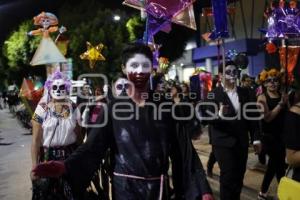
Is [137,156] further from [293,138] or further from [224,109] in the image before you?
[224,109]

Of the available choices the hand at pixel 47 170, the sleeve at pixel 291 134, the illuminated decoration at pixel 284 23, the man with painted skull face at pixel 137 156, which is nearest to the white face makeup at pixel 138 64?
the man with painted skull face at pixel 137 156

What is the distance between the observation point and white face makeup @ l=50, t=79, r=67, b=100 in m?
5.01

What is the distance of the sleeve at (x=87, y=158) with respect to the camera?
2932 mm

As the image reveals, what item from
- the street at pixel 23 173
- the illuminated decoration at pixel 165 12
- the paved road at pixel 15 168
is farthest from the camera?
the paved road at pixel 15 168

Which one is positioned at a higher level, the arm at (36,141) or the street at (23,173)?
the arm at (36,141)

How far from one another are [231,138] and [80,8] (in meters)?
28.9

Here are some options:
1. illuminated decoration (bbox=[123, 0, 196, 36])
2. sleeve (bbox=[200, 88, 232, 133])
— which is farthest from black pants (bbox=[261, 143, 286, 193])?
illuminated decoration (bbox=[123, 0, 196, 36])

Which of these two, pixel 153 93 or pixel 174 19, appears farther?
pixel 174 19

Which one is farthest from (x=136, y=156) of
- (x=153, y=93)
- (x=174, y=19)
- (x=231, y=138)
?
(x=174, y=19)

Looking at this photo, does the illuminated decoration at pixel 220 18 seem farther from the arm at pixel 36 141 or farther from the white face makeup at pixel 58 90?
the arm at pixel 36 141

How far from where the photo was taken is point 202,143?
11.7m

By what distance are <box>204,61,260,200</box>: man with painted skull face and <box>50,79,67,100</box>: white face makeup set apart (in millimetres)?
1612

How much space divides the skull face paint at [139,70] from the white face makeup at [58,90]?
6.68 feet

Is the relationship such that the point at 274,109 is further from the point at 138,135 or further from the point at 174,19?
the point at 138,135
